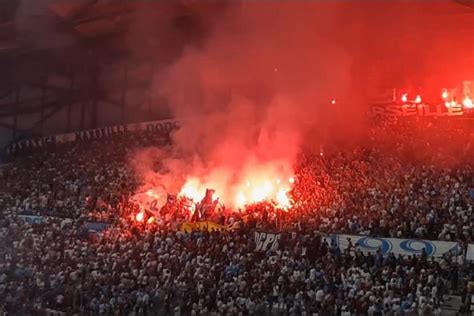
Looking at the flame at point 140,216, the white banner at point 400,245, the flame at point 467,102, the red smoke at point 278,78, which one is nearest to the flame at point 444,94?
the flame at point 467,102

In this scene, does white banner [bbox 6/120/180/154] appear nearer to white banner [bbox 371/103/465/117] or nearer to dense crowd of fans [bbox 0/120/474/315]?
dense crowd of fans [bbox 0/120/474/315]

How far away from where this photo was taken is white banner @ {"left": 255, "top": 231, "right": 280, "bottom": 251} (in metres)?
15.1

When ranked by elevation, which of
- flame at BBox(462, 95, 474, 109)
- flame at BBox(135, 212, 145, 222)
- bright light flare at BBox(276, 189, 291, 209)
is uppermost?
flame at BBox(462, 95, 474, 109)

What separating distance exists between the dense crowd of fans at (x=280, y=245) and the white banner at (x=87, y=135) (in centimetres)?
421

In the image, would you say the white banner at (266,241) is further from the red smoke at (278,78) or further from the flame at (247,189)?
the red smoke at (278,78)

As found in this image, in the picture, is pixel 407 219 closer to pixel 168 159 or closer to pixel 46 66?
pixel 168 159

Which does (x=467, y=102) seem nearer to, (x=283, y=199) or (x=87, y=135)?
(x=283, y=199)

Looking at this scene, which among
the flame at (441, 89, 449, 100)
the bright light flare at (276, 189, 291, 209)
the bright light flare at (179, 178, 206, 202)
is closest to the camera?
the bright light flare at (276, 189, 291, 209)

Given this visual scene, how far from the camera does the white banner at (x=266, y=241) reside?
49.6ft

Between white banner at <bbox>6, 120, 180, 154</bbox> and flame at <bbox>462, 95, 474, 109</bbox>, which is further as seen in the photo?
white banner at <bbox>6, 120, 180, 154</bbox>

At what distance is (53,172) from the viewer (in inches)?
893

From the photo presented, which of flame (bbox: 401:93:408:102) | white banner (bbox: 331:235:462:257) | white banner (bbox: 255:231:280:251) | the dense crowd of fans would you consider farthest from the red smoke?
white banner (bbox: 331:235:462:257)

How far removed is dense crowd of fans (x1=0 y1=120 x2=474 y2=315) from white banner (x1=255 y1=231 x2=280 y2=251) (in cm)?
17

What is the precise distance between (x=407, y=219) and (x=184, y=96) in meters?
11.0
